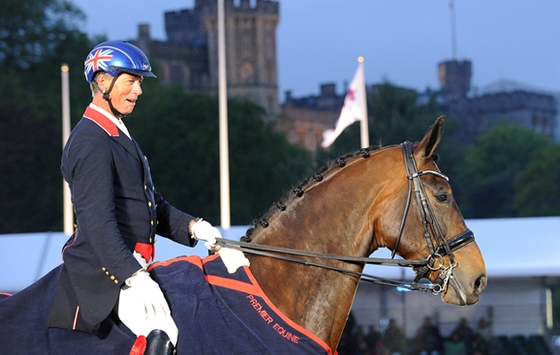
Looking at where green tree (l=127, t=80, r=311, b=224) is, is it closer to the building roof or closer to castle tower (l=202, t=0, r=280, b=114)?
the building roof

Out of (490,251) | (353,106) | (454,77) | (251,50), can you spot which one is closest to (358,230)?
(490,251)

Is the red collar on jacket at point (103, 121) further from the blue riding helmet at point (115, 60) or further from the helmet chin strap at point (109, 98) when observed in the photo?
the blue riding helmet at point (115, 60)

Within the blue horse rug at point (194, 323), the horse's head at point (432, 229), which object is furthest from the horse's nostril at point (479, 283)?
the blue horse rug at point (194, 323)

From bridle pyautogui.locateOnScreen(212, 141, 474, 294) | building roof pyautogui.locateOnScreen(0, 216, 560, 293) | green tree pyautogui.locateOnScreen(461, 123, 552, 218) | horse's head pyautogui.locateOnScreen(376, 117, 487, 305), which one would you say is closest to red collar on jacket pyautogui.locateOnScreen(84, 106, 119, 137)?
bridle pyautogui.locateOnScreen(212, 141, 474, 294)

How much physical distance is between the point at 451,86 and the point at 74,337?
412 ft

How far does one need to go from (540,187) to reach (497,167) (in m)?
18.1

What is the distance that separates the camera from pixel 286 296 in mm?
4438

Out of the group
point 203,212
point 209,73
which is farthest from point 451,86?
point 203,212

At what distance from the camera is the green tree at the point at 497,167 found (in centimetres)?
7097

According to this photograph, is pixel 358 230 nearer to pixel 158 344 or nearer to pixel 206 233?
pixel 206 233

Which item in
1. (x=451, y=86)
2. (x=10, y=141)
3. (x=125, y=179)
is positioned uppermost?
(x=451, y=86)

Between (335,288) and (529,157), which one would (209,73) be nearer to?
(529,157)

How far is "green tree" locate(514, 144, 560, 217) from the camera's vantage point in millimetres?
64562

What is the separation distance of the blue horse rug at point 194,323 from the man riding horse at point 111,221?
0.25 ft
